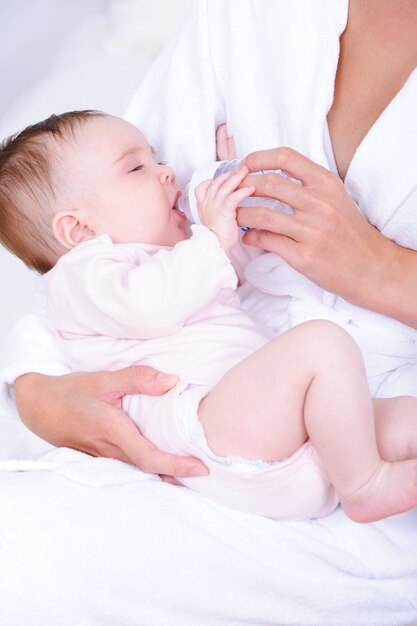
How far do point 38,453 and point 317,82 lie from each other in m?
0.68

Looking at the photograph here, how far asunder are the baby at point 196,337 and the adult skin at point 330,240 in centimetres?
3

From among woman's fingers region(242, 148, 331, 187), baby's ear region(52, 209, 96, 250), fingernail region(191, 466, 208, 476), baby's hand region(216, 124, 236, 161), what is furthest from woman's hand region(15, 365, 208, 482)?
baby's hand region(216, 124, 236, 161)

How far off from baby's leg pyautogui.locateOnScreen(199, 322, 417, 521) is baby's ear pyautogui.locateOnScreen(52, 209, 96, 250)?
332 millimetres

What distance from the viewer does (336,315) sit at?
1.28 meters

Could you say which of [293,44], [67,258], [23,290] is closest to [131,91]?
[23,290]

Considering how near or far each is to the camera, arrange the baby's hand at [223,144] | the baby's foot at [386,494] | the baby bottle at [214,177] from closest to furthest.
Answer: the baby's foot at [386,494] < the baby bottle at [214,177] < the baby's hand at [223,144]

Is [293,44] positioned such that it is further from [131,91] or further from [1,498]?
[131,91]

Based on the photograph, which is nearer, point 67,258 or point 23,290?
point 67,258

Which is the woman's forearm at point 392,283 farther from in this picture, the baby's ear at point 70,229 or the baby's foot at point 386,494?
the baby's ear at point 70,229

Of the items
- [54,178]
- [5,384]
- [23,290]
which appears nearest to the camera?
[54,178]

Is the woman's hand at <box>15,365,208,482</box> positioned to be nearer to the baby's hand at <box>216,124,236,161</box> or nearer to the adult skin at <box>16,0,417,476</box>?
the adult skin at <box>16,0,417,476</box>

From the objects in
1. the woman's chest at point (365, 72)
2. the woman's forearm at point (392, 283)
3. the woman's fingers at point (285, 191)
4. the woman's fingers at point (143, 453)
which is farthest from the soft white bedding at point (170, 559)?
the woman's chest at point (365, 72)

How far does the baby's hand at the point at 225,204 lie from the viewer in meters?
1.15

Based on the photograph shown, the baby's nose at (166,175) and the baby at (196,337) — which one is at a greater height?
the baby's nose at (166,175)
